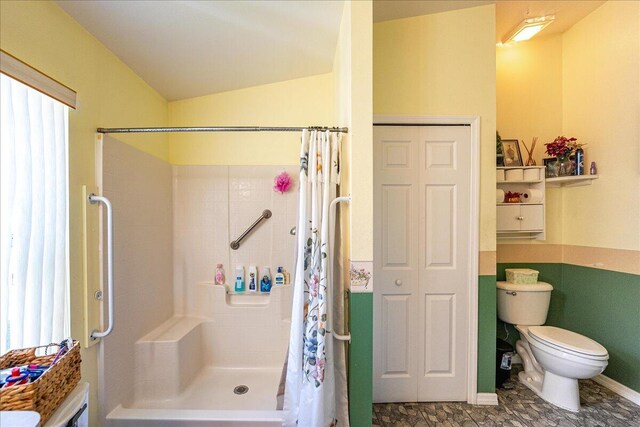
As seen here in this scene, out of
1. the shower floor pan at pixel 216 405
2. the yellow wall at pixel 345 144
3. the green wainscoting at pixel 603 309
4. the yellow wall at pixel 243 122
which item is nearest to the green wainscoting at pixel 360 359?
the yellow wall at pixel 345 144

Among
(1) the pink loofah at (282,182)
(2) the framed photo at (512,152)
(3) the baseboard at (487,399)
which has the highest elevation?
(2) the framed photo at (512,152)

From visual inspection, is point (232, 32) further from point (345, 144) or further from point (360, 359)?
point (360, 359)

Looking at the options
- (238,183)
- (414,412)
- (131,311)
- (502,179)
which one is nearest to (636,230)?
(502,179)

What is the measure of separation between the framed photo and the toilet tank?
3.37 ft

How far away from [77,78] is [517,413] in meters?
3.26

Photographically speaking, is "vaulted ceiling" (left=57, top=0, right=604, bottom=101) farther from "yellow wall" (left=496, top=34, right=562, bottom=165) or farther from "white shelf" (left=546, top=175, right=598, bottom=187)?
"white shelf" (left=546, top=175, right=598, bottom=187)

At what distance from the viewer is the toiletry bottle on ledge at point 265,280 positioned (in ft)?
7.32

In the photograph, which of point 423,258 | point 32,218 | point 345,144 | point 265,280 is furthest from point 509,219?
point 32,218

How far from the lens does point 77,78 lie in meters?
1.38

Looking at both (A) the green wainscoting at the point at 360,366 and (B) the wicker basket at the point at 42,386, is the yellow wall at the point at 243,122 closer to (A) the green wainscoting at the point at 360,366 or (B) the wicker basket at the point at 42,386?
(A) the green wainscoting at the point at 360,366

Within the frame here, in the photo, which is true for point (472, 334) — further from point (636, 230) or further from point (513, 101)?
point (513, 101)

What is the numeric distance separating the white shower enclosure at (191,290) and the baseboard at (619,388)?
2.44 m

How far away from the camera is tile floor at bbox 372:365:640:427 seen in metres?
1.72

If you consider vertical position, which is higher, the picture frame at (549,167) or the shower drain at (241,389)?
the picture frame at (549,167)
